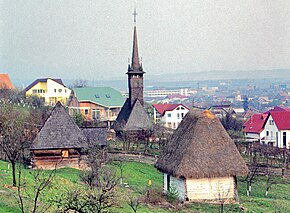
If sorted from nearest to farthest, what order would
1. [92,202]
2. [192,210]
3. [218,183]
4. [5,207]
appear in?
[92,202], [5,207], [192,210], [218,183]

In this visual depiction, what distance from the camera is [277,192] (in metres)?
29.8

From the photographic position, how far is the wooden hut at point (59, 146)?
3072 centimetres

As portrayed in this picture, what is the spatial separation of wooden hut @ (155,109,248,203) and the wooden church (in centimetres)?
2075

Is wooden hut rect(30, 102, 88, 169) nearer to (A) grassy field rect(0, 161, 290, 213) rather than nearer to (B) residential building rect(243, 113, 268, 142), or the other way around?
(A) grassy field rect(0, 161, 290, 213)

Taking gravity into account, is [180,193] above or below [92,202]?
below

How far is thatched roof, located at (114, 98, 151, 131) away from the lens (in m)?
47.6

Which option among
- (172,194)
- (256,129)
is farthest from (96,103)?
(172,194)

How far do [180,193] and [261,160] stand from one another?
17603 mm

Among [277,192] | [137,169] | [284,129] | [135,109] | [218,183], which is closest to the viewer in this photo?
[218,183]

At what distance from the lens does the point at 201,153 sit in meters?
24.9

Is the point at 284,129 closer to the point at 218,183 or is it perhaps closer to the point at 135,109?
the point at 135,109

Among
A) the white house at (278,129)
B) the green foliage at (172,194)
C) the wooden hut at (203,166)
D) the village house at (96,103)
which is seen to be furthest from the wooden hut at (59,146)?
the village house at (96,103)

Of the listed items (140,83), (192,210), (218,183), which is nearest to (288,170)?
(218,183)

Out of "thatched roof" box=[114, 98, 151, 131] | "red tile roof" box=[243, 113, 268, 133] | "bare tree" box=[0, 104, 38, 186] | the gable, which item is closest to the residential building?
"red tile roof" box=[243, 113, 268, 133]
